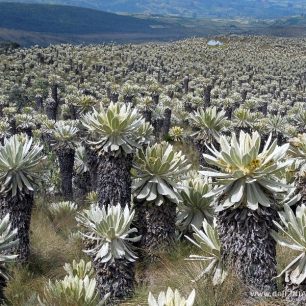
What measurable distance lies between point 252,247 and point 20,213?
4.23 meters

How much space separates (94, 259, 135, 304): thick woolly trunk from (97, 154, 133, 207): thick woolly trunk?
1247 mm

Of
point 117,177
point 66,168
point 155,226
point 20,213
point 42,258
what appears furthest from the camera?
point 66,168

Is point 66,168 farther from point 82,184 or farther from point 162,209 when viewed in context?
point 162,209

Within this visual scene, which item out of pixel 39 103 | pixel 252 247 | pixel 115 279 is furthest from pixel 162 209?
pixel 39 103

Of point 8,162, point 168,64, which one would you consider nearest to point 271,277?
point 8,162

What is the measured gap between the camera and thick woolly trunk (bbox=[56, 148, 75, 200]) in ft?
48.5

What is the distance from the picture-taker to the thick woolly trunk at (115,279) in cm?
668

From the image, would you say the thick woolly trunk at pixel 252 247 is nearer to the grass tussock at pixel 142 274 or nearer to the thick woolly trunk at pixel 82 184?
the grass tussock at pixel 142 274

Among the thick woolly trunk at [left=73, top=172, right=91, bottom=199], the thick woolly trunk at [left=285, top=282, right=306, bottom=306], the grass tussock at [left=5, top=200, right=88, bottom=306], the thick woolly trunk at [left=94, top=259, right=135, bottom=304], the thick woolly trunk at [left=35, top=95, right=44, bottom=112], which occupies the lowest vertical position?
the thick woolly trunk at [left=35, top=95, right=44, bottom=112]

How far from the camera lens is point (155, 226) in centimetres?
762

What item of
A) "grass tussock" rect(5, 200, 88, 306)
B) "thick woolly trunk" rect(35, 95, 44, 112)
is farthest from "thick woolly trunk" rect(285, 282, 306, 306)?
"thick woolly trunk" rect(35, 95, 44, 112)

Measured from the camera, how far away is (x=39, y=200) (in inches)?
554

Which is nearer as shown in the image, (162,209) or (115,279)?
(115,279)

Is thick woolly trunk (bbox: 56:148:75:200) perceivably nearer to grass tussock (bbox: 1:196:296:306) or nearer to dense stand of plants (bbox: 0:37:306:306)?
dense stand of plants (bbox: 0:37:306:306)
